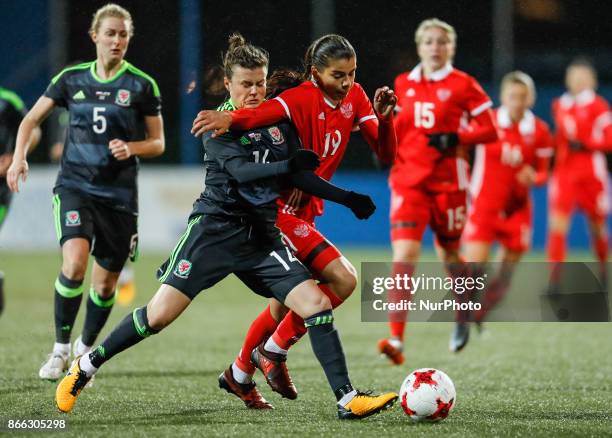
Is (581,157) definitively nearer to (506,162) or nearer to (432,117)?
(506,162)

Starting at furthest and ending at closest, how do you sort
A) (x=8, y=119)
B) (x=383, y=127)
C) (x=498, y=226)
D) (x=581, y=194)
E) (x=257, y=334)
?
(x=581, y=194)
(x=498, y=226)
(x=8, y=119)
(x=257, y=334)
(x=383, y=127)

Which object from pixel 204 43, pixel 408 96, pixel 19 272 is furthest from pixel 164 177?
pixel 204 43

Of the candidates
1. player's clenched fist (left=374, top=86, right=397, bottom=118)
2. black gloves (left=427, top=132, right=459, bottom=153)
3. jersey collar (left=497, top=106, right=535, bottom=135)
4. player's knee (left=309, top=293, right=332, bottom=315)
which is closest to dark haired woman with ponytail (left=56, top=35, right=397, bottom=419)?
player's knee (left=309, top=293, right=332, bottom=315)

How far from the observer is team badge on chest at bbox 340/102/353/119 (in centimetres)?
557

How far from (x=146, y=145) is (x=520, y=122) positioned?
5166mm

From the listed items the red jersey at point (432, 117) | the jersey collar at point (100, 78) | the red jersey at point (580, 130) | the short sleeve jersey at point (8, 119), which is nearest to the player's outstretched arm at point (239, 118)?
the jersey collar at point (100, 78)

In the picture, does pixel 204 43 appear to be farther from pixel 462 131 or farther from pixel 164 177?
pixel 164 177

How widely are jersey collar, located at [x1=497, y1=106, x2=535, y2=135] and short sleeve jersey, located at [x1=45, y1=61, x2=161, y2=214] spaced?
15.8ft

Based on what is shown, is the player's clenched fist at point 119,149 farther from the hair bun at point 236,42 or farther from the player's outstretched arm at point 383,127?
the player's outstretched arm at point 383,127

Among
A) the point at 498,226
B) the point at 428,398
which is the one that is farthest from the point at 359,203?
the point at 498,226

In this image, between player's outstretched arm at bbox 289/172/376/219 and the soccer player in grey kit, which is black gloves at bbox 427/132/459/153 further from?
player's outstretched arm at bbox 289/172/376/219

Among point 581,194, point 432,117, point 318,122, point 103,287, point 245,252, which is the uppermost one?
point 318,122

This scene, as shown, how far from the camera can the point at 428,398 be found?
502 centimetres

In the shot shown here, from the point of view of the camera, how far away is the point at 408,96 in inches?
311
